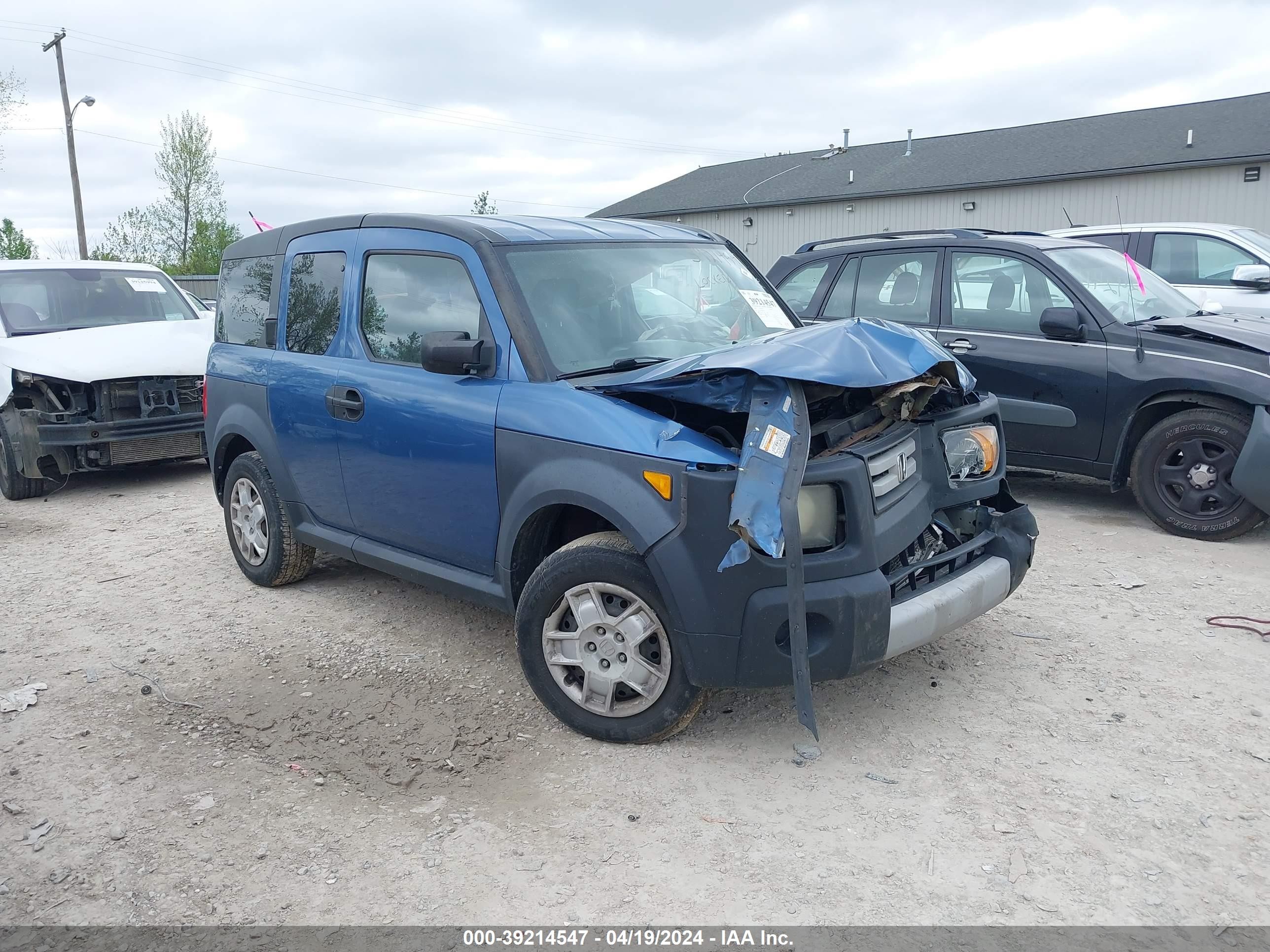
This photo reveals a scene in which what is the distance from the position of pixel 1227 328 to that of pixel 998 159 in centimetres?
2332

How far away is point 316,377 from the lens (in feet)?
16.3

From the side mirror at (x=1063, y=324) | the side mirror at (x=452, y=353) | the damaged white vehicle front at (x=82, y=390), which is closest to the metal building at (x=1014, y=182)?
the side mirror at (x=1063, y=324)

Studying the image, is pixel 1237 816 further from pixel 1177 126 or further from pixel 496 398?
pixel 1177 126

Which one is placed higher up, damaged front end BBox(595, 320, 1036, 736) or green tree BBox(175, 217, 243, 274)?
green tree BBox(175, 217, 243, 274)

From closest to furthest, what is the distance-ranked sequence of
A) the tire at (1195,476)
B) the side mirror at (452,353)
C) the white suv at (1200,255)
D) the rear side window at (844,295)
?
the side mirror at (452,353), the tire at (1195,476), the rear side window at (844,295), the white suv at (1200,255)

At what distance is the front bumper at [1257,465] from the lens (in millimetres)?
5719

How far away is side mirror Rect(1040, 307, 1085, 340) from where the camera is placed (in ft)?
21.3

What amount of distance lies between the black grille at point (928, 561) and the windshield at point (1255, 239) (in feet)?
23.7

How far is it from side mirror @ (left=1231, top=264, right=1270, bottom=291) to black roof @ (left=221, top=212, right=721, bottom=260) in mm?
5874

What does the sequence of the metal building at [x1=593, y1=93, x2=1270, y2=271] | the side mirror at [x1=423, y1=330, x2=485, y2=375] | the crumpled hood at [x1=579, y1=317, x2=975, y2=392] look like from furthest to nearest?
the metal building at [x1=593, y1=93, x2=1270, y2=271], the side mirror at [x1=423, y1=330, x2=485, y2=375], the crumpled hood at [x1=579, y1=317, x2=975, y2=392]

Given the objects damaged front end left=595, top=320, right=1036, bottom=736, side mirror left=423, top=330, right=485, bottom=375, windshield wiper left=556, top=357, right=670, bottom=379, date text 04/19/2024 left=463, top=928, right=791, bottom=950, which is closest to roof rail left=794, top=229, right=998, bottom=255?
damaged front end left=595, top=320, right=1036, bottom=736

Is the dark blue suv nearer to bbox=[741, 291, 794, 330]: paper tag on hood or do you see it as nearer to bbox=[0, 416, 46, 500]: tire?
bbox=[741, 291, 794, 330]: paper tag on hood

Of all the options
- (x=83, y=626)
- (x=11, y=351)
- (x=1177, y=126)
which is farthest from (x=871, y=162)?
(x=83, y=626)

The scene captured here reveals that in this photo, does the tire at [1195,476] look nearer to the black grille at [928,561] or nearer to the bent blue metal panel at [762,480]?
the black grille at [928,561]
